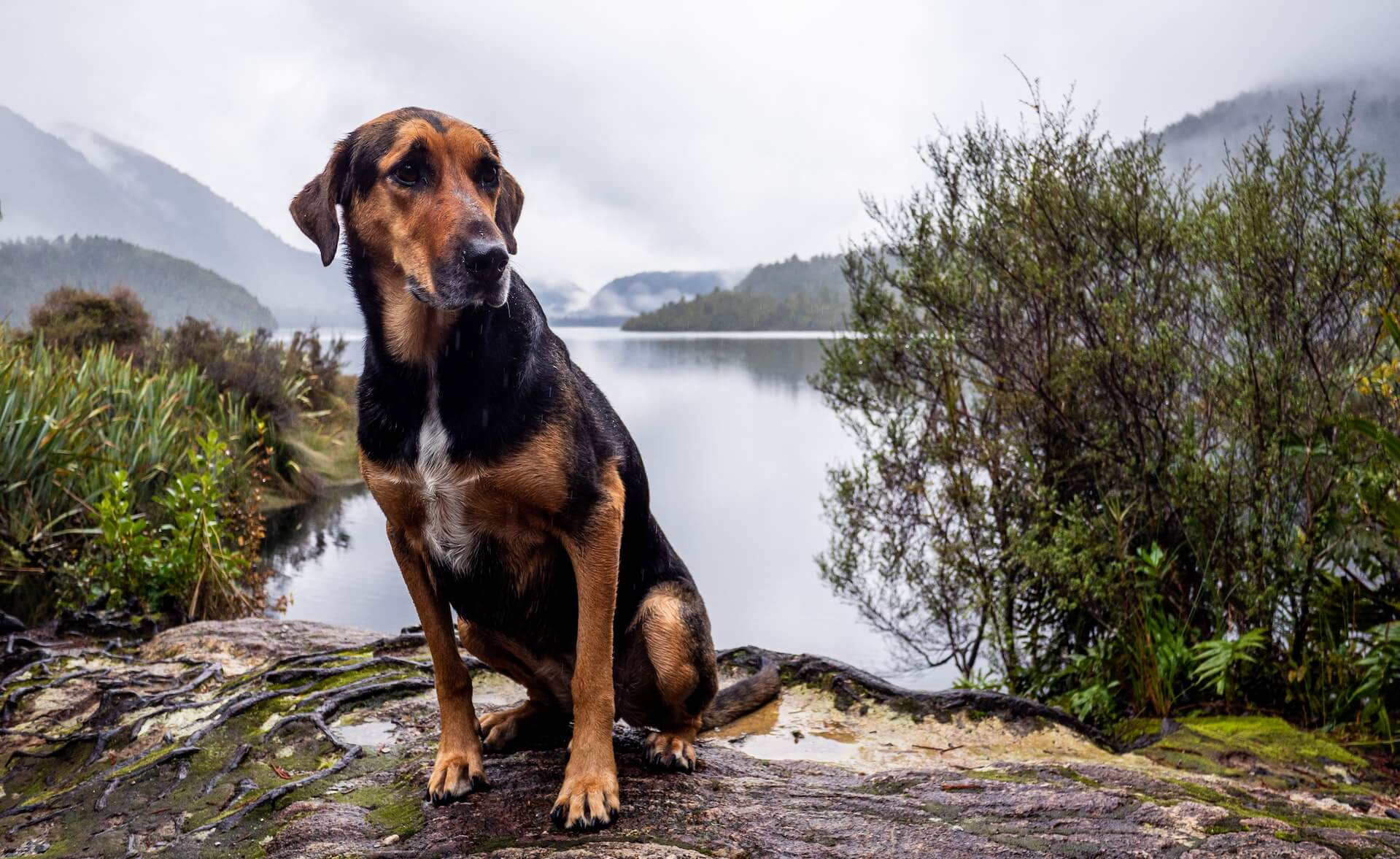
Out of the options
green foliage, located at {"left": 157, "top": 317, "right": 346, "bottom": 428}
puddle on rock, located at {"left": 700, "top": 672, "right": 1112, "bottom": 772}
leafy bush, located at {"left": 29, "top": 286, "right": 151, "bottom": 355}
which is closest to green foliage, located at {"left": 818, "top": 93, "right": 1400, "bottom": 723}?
puddle on rock, located at {"left": 700, "top": 672, "right": 1112, "bottom": 772}

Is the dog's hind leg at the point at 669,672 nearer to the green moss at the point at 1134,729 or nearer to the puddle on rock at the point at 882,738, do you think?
the puddle on rock at the point at 882,738

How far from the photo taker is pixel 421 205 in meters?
2.74

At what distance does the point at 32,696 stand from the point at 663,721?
12.5 feet

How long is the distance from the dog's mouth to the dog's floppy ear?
41 centimetres

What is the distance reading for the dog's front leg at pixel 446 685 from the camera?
2998 millimetres

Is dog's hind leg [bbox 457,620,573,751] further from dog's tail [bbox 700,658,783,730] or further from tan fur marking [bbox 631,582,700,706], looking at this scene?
dog's tail [bbox 700,658,783,730]

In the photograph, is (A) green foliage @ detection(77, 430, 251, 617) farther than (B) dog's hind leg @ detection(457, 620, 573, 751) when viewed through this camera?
Yes

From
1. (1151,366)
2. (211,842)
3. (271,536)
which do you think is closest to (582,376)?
(211,842)

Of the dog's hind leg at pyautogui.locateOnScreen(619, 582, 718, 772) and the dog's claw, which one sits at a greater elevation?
the dog's hind leg at pyautogui.locateOnScreen(619, 582, 718, 772)

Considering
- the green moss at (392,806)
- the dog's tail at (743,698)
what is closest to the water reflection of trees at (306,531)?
the dog's tail at (743,698)

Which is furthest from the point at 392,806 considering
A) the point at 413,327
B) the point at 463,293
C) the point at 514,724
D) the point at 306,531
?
the point at 306,531

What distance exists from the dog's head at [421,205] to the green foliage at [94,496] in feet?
14.9

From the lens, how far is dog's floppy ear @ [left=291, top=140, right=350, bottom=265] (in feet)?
9.61

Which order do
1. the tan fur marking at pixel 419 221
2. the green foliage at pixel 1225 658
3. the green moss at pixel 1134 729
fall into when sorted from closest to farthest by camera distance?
the tan fur marking at pixel 419 221, the green moss at pixel 1134 729, the green foliage at pixel 1225 658
